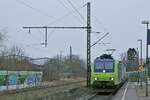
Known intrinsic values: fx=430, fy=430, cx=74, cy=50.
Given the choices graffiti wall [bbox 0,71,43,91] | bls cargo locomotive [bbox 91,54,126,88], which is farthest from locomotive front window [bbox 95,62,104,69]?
graffiti wall [bbox 0,71,43,91]

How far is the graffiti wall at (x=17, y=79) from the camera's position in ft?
157

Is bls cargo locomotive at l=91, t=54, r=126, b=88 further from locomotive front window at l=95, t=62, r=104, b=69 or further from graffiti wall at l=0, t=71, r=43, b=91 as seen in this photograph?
graffiti wall at l=0, t=71, r=43, b=91

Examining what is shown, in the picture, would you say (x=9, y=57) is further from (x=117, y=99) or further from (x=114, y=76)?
(x=117, y=99)

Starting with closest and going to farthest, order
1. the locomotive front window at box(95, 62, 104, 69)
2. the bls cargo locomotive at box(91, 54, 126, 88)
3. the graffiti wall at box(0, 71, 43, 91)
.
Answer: the bls cargo locomotive at box(91, 54, 126, 88) → the locomotive front window at box(95, 62, 104, 69) → the graffiti wall at box(0, 71, 43, 91)

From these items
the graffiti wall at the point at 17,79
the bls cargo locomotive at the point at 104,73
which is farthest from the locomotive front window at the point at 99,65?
the graffiti wall at the point at 17,79

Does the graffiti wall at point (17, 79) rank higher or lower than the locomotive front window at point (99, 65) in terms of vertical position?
lower

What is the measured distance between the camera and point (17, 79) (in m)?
52.8

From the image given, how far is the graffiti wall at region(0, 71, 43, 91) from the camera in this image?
47.7 m

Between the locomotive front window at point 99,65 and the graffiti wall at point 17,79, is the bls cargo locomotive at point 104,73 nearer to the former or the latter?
the locomotive front window at point 99,65

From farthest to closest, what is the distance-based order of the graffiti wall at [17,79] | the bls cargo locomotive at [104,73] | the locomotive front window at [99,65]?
1. the graffiti wall at [17,79]
2. the locomotive front window at [99,65]
3. the bls cargo locomotive at [104,73]

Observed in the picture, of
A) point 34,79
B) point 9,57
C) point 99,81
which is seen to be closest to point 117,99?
point 99,81

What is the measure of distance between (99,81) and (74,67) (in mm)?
74589

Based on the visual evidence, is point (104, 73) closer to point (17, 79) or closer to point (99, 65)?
point (99, 65)

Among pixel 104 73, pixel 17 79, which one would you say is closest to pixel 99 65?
pixel 104 73
